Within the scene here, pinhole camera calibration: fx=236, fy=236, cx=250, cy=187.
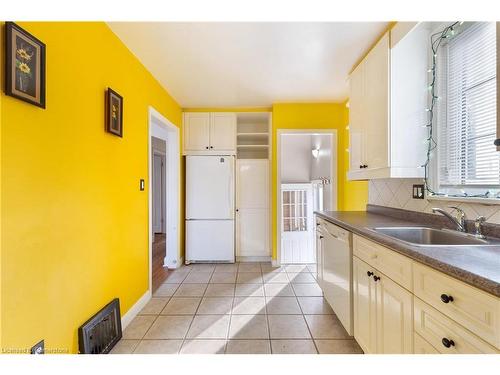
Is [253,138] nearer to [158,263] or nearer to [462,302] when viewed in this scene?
[158,263]

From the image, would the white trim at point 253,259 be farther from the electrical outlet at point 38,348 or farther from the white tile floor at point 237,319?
the electrical outlet at point 38,348

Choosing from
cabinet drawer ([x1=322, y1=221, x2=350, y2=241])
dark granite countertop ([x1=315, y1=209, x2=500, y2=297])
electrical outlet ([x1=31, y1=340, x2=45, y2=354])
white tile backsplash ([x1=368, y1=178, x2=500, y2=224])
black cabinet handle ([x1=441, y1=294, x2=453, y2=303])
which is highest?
white tile backsplash ([x1=368, y1=178, x2=500, y2=224])

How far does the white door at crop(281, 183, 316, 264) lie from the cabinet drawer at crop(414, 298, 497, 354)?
283 centimetres

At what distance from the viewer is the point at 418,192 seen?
74.9 inches

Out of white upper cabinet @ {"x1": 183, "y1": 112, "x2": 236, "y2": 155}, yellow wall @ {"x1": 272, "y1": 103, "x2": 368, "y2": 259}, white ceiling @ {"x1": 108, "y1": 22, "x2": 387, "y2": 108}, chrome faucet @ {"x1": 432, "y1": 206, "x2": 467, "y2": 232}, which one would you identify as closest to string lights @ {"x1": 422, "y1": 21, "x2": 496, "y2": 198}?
chrome faucet @ {"x1": 432, "y1": 206, "x2": 467, "y2": 232}

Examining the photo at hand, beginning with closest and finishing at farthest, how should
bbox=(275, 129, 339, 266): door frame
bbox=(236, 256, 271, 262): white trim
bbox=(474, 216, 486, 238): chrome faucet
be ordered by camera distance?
bbox=(474, 216, 486, 238): chrome faucet → bbox=(275, 129, 339, 266): door frame → bbox=(236, 256, 271, 262): white trim

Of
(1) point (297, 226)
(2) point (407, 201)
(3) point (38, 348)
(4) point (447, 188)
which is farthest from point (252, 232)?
(3) point (38, 348)

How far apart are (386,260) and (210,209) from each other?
9.09 ft

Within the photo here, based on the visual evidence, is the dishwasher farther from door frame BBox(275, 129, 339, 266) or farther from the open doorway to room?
the open doorway to room

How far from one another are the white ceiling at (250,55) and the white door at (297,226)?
6.42 ft

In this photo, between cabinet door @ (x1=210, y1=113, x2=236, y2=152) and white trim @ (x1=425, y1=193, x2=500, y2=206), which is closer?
white trim @ (x1=425, y1=193, x2=500, y2=206)

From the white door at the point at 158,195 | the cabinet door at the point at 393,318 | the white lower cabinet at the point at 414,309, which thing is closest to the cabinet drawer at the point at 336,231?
the white lower cabinet at the point at 414,309

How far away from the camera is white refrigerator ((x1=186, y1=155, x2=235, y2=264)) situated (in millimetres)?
3684

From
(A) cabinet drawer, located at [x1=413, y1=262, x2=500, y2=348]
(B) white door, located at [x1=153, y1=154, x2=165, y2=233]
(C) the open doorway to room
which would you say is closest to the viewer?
(A) cabinet drawer, located at [x1=413, y1=262, x2=500, y2=348]
